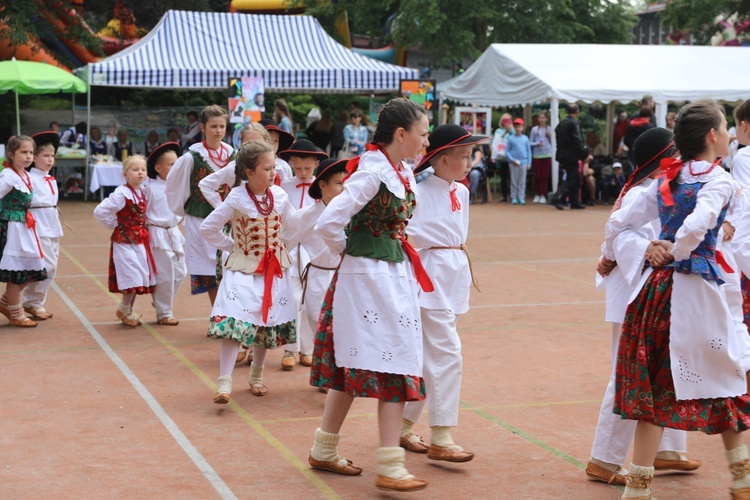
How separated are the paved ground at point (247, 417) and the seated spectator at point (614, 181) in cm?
1189

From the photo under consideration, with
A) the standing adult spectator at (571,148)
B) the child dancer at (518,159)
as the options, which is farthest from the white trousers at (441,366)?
the child dancer at (518,159)

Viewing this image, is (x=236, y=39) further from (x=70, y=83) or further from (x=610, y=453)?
(x=610, y=453)

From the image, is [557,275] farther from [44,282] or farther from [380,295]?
[380,295]

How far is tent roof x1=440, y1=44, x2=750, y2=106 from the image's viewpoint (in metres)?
21.4

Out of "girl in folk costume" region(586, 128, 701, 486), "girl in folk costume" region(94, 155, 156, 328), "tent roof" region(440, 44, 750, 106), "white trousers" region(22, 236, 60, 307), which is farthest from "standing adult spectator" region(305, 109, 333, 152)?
"girl in folk costume" region(586, 128, 701, 486)

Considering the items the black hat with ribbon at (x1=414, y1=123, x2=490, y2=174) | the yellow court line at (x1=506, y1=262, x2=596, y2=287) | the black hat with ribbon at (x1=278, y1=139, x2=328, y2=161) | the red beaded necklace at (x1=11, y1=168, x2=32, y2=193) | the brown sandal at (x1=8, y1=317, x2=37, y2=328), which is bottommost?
the yellow court line at (x1=506, y1=262, x2=596, y2=287)

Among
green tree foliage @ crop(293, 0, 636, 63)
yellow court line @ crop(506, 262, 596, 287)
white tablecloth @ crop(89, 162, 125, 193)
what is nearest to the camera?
yellow court line @ crop(506, 262, 596, 287)

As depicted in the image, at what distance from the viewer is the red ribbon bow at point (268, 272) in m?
6.23

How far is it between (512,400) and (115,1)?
26607 millimetres

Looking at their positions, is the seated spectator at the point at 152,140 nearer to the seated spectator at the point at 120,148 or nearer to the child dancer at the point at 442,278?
the seated spectator at the point at 120,148

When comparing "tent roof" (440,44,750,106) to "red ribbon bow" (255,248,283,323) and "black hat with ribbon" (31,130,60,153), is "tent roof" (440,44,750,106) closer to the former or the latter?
"black hat with ribbon" (31,130,60,153)

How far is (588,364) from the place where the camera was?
726 centimetres

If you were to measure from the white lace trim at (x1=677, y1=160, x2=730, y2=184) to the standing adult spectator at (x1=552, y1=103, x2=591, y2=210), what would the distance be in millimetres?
15478

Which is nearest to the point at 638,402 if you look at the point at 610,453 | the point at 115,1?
the point at 610,453
